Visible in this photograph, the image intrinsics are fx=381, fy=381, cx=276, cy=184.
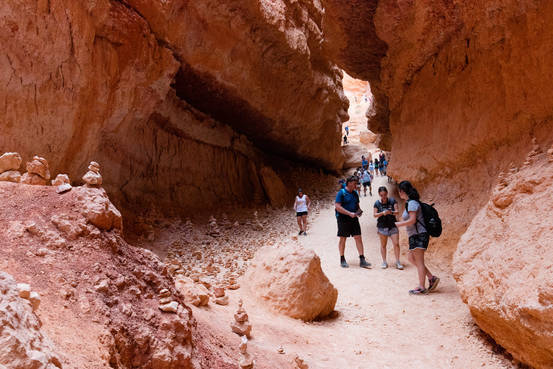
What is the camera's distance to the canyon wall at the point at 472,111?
304cm

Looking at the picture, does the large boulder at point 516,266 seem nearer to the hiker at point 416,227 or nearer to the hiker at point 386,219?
the hiker at point 416,227

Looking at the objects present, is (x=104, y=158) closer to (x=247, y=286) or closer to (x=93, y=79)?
(x=93, y=79)

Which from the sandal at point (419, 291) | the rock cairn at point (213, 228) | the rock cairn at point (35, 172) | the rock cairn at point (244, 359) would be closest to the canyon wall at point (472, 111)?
the sandal at point (419, 291)

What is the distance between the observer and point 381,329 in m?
4.07

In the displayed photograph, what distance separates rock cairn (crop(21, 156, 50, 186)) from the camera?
Answer: 2.70m

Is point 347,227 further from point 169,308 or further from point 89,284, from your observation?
point 89,284

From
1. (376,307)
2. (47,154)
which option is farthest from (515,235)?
(47,154)

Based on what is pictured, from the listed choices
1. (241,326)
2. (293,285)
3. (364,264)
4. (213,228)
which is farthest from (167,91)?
(241,326)

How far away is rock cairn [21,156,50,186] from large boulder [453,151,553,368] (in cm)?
354

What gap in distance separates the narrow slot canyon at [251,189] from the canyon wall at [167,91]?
39mm

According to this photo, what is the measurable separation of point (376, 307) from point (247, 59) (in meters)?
7.18

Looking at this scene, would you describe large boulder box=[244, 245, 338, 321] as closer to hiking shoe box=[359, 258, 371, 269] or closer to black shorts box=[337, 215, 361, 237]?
black shorts box=[337, 215, 361, 237]

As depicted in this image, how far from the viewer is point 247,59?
384 inches

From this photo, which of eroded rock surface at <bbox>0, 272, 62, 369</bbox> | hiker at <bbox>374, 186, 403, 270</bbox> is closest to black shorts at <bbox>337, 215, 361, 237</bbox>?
hiker at <bbox>374, 186, 403, 270</bbox>
